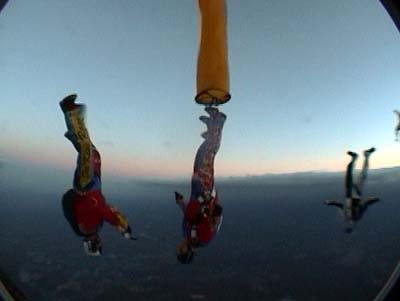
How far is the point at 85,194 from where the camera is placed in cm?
138

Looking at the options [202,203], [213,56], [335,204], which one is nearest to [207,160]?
[202,203]

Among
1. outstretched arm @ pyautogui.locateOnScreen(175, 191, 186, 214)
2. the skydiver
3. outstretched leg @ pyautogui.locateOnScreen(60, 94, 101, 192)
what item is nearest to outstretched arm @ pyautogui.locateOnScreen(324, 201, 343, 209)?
the skydiver

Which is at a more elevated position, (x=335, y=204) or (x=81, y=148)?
(x=81, y=148)

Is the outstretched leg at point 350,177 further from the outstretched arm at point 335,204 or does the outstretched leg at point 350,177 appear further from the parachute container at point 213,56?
the parachute container at point 213,56

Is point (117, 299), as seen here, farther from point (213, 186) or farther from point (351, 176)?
point (351, 176)

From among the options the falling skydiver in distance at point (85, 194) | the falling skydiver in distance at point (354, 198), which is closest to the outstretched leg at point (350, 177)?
the falling skydiver in distance at point (354, 198)

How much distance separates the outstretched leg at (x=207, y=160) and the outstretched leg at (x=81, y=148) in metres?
0.41

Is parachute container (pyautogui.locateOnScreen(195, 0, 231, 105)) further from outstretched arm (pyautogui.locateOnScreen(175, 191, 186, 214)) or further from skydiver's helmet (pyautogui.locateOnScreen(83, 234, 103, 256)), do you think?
skydiver's helmet (pyautogui.locateOnScreen(83, 234, 103, 256))

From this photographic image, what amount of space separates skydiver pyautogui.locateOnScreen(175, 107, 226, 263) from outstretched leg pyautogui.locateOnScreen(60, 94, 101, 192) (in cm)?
36

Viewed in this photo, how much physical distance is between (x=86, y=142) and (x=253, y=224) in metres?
0.88

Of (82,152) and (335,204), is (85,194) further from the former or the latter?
(335,204)

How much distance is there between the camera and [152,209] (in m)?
1.50

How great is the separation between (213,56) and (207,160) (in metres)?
0.44

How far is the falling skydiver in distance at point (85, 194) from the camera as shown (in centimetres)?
135
